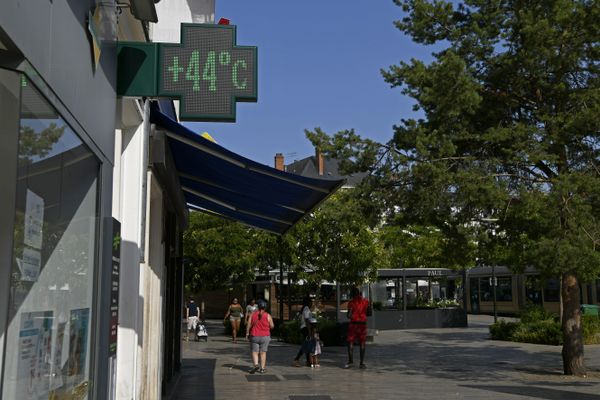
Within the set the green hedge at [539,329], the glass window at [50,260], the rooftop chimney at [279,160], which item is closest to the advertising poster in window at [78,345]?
the glass window at [50,260]

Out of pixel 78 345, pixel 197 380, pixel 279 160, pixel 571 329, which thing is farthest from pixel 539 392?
pixel 279 160

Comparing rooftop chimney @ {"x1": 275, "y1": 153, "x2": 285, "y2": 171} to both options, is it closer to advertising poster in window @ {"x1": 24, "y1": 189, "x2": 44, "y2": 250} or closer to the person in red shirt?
the person in red shirt

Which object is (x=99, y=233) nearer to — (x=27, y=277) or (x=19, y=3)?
(x=27, y=277)

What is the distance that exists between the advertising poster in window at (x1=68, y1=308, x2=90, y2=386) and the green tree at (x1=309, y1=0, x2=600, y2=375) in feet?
34.0

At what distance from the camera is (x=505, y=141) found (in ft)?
47.4

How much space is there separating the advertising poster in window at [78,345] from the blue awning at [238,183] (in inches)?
130

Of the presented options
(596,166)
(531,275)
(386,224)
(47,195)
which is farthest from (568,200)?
(531,275)

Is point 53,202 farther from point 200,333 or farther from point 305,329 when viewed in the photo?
point 200,333

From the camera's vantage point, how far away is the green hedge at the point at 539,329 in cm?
→ 2321

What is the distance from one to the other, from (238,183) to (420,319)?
27756 millimetres

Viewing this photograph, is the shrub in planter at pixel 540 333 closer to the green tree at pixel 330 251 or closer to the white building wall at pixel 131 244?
the green tree at pixel 330 251

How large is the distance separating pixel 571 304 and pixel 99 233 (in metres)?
13.1

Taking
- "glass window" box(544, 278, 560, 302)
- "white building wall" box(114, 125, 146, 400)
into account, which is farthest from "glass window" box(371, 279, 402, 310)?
"white building wall" box(114, 125, 146, 400)

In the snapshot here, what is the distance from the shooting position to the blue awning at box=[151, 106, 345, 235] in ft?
25.1
